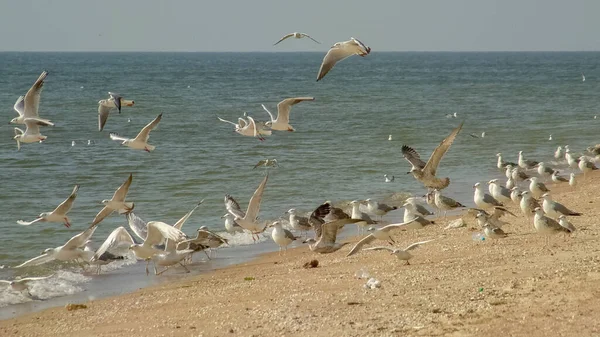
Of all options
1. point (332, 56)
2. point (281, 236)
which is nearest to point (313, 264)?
point (281, 236)

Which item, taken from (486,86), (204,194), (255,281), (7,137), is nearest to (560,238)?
(255,281)

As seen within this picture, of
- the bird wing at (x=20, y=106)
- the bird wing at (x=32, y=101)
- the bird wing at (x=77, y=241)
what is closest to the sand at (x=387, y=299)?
the bird wing at (x=77, y=241)

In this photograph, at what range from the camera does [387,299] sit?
9805 millimetres

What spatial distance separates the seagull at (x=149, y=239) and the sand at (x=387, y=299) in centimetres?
72

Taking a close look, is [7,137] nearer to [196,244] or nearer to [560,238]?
[196,244]

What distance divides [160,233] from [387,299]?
4.63m

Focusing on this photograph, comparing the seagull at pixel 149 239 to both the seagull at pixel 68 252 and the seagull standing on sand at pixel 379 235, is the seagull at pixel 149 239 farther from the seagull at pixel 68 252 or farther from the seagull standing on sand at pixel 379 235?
the seagull standing on sand at pixel 379 235

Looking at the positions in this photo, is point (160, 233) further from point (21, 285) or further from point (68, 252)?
point (21, 285)

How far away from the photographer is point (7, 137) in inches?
1320

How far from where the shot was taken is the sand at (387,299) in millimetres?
8602

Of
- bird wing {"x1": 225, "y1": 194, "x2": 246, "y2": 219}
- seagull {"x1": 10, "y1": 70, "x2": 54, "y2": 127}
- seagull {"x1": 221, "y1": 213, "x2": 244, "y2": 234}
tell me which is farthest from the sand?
seagull {"x1": 10, "y1": 70, "x2": 54, "y2": 127}

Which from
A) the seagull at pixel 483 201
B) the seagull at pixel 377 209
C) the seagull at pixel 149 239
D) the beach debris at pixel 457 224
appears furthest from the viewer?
the seagull at pixel 377 209

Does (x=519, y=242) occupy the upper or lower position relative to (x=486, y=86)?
upper

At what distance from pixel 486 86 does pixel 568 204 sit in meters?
58.8
